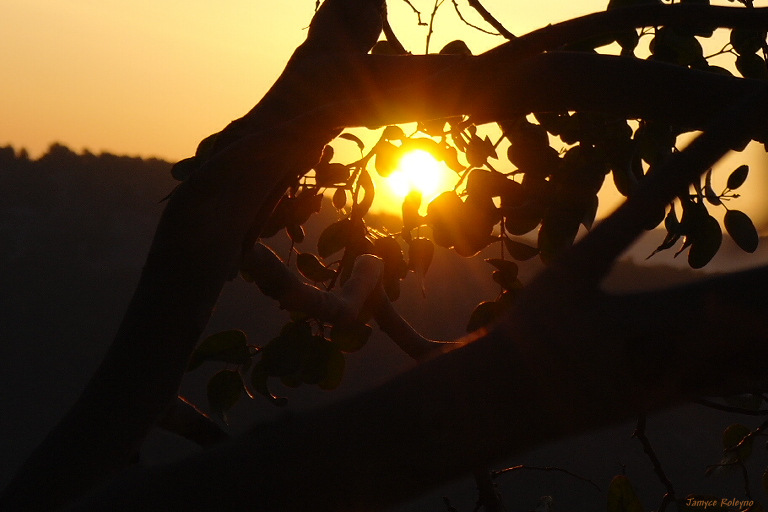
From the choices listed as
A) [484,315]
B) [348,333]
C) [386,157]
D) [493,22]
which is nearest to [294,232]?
[386,157]

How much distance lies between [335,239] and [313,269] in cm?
13

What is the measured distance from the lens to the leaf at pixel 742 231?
7.51 ft

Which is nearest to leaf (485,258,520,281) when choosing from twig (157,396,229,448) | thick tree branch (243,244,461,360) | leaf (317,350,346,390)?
thick tree branch (243,244,461,360)

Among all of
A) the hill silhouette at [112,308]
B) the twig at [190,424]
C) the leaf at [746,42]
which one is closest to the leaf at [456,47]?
the leaf at [746,42]

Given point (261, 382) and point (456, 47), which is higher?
point (456, 47)

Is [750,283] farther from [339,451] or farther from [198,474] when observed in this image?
[198,474]

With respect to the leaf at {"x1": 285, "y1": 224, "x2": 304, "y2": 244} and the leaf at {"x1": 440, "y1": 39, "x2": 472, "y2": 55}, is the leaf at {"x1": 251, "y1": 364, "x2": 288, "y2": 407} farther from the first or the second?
the leaf at {"x1": 440, "y1": 39, "x2": 472, "y2": 55}

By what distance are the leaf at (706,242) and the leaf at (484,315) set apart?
577mm

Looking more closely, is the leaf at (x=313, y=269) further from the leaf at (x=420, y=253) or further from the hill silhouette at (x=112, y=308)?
the hill silhouette at (x=112, y=308)

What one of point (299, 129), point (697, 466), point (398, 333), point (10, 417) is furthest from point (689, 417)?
point (299, 129)

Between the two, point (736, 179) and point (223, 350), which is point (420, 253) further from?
point (736, 179)

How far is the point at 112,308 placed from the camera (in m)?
19.8

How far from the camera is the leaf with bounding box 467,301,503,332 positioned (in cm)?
210

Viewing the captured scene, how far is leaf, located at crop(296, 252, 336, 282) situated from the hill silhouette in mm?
8726
